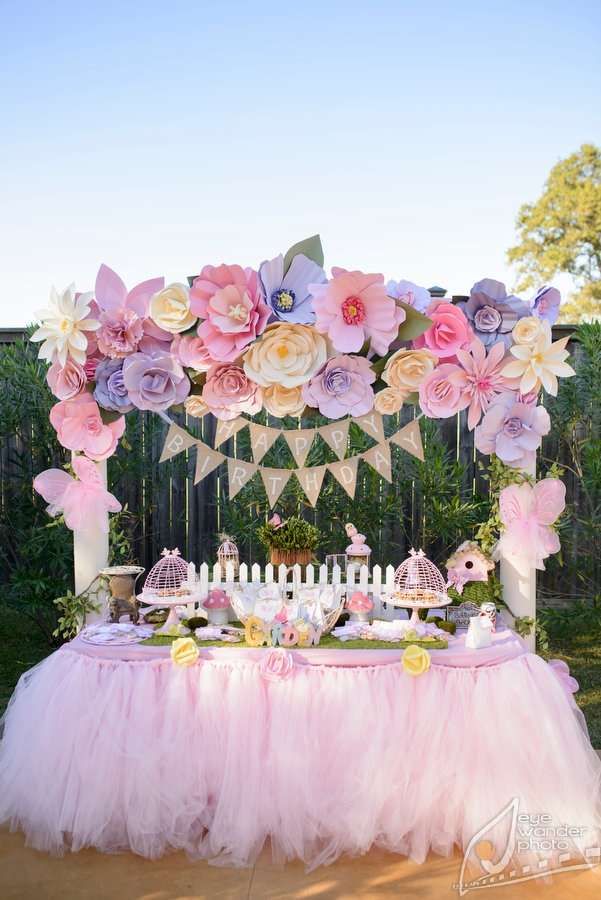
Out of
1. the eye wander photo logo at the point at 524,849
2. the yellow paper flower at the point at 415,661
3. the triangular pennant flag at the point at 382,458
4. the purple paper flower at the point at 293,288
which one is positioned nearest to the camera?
the eye wander photo logo at the point at 524,849

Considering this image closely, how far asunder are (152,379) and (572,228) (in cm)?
1572

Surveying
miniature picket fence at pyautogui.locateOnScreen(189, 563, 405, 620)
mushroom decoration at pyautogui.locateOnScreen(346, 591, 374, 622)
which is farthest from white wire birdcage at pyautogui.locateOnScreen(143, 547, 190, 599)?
mushroom decoration at pyautogui.locateOnScreen(346, 591, 374, 622)

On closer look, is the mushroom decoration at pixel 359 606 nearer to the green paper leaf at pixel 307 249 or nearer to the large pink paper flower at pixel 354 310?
the large pink paper flower at pixel 354 310

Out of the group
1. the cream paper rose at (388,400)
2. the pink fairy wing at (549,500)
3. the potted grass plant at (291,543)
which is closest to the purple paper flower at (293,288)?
the cream paper rose at (388,400)

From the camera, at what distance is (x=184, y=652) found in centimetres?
286

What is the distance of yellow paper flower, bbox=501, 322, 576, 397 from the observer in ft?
9.84

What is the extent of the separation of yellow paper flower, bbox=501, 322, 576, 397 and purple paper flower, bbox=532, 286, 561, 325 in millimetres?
72

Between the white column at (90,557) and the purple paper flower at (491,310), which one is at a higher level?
the purple paper flower at (491,310)

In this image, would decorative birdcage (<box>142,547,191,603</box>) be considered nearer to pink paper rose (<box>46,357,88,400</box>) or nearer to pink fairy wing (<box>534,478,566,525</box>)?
pink paper rose (<box>46,357,88,400</box>)

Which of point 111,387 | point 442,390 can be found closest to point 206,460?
point 111,387

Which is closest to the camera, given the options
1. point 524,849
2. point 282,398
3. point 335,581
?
point 524,849

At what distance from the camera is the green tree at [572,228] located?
1617 cm

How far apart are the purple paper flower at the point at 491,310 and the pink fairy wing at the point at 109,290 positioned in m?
1.48

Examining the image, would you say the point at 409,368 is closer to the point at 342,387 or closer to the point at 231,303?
the point at 342,387
